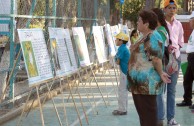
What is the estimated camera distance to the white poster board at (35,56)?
5.73 m

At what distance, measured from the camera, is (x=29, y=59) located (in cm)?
577

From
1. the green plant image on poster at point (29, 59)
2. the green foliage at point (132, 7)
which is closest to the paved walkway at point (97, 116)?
the green plant image on poster at point (29, 59)

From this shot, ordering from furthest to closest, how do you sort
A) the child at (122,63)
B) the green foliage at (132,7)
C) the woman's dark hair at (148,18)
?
the green foliage at (132,7) → the child at (122,63) → the woman's dark hair at (148,18)

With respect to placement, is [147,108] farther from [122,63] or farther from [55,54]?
[122,63]

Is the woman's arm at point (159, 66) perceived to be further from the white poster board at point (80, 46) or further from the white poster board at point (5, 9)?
the white poster board at point (5, 9)

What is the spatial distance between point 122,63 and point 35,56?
8.58 ft

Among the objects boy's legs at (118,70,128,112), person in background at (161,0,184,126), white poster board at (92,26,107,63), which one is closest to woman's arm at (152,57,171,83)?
person in background at (161,0,184,126)

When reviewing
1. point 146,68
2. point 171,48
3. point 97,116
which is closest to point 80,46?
point 97,116

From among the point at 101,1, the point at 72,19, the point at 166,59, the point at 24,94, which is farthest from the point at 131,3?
the point at 166,59

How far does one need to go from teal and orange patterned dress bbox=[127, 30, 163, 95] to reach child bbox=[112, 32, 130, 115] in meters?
2.67

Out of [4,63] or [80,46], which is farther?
[4,63]

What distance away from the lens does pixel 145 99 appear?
5430 millimetres

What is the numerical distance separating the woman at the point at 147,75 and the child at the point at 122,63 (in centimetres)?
265

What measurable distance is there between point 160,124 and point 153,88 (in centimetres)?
112
